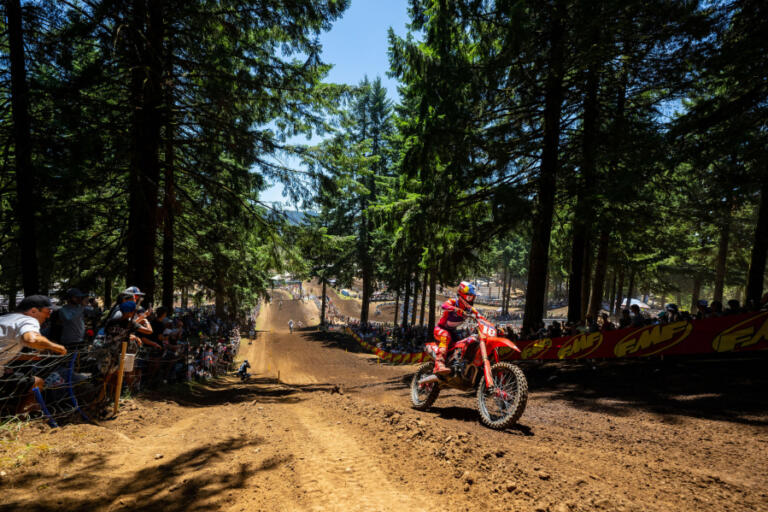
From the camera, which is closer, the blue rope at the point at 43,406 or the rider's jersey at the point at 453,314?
Result: the blue rope at the point at 43,406

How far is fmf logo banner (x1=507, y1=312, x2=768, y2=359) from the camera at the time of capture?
22.9 ft

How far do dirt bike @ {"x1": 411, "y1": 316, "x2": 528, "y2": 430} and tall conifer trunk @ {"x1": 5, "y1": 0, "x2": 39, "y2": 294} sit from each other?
8.11 m

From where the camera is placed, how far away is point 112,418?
212 inches

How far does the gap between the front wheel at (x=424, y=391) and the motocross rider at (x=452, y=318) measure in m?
0.54

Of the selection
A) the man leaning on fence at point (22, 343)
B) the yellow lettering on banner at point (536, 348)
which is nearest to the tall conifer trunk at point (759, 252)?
the yellow lettering on banner at point (536, 348)

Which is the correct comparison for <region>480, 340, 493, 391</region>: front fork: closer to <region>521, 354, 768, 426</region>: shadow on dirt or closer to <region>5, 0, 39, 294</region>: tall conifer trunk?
<region>521, 354, 768, 426</region>: shadow on dirt

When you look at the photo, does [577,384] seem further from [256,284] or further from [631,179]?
[256,284]

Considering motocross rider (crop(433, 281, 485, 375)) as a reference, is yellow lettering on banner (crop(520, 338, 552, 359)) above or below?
below

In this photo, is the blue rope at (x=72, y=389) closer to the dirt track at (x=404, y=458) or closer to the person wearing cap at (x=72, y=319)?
the dirt track at (x=404, y=458)

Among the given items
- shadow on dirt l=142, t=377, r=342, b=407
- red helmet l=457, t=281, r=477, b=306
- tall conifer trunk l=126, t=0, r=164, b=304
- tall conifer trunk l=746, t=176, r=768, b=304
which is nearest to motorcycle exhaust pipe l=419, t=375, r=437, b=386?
red helmet l=457, t=281, r=477, b=306

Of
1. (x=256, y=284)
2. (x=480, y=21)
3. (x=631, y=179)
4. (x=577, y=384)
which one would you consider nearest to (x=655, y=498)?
(x=631, y=179)

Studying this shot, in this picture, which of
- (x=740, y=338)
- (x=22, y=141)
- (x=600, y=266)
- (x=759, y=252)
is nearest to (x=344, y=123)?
(x=22, y=141)

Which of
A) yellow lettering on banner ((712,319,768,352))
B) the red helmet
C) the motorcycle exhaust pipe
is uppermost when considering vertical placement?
the red helmet

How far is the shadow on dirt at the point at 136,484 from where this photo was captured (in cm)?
294
